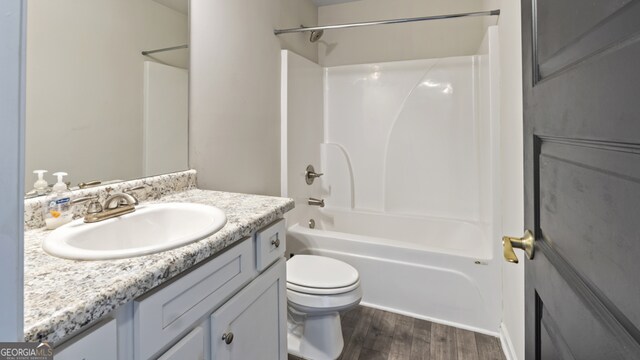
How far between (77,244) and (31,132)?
0.39 meters

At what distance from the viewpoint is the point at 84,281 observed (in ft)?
1.88

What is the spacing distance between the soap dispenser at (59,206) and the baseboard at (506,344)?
2027 millimetres

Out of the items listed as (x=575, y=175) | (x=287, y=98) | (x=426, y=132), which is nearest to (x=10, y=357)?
(x=575, y=175)

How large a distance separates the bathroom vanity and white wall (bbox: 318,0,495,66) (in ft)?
7.20

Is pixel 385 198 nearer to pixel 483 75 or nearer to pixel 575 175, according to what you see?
pixel 483 75

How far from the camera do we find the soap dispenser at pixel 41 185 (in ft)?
3.02

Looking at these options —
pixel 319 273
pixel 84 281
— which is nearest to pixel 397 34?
pixel 319 273

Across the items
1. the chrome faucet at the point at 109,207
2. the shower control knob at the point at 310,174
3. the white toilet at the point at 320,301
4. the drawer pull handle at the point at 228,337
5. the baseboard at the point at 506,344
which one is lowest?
the baseboard at the point at 506,344

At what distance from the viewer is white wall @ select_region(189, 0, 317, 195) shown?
1.51m

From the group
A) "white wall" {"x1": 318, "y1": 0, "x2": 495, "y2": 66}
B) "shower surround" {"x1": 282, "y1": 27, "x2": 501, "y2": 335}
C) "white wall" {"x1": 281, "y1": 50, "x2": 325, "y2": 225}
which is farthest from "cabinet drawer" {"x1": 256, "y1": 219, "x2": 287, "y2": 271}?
"white wall" {"x1": 318, "y1": 0, "x2": 495, "y2": 66}

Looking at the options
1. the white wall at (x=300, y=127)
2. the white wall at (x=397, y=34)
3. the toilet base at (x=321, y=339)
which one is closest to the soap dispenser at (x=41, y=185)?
the toilet base at (x=321, y=339)

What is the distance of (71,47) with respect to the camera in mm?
993

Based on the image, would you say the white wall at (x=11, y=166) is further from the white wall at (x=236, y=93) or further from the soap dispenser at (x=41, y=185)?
the white wall at (x=236, y=93)

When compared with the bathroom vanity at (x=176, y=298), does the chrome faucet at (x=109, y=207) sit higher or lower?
higher
